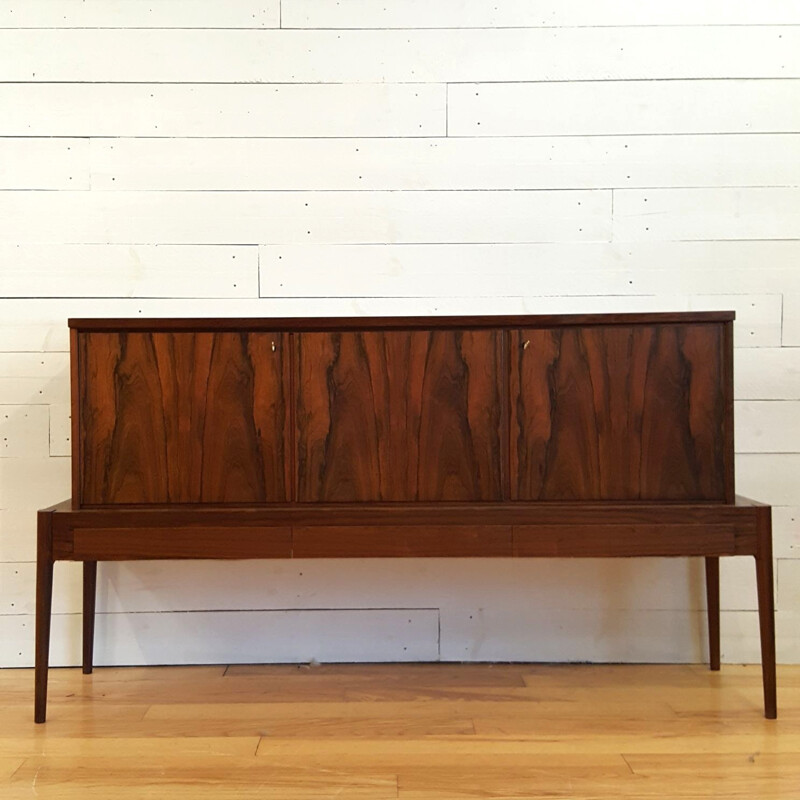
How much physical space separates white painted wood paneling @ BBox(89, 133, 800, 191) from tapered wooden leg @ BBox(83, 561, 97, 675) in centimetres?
99

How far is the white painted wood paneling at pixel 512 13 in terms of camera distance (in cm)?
197

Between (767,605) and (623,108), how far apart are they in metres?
1.28

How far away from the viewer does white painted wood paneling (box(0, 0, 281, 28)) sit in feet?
6.44

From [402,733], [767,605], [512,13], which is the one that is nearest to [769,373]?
[767,605]

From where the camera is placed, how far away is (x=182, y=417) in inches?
62.4

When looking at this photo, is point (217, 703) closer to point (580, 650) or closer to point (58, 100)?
point (580, 650)

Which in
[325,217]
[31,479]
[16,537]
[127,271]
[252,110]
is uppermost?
[252,110]

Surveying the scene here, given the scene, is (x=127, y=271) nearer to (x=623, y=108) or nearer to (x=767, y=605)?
(x=623, y=108)

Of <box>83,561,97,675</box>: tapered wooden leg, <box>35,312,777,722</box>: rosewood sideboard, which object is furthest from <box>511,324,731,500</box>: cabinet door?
<box>83,561,97,675</box>: tapered wooden leg

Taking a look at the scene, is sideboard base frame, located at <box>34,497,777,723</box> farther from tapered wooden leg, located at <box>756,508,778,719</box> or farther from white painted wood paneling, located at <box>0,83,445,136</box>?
white painted wood paneling, located at <box>0,83,445,136</box>

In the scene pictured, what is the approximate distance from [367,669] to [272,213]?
47.7 inches

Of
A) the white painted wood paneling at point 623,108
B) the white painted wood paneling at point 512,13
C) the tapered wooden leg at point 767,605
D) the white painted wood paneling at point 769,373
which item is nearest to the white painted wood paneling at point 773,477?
the white painted wood paneling at point 769,373

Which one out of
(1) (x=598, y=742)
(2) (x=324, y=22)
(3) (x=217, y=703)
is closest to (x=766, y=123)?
(2) (x=324, y=22)

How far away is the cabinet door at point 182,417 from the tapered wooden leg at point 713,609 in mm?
1112
